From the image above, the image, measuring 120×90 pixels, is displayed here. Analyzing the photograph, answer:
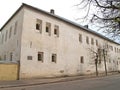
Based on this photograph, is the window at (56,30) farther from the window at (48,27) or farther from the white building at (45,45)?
the window at (48,27)

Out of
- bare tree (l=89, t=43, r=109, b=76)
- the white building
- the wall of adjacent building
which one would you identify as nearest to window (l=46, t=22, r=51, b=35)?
the white building

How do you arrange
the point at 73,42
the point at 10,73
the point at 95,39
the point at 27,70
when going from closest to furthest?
the point at 10,73 < the point at 27,70 < the point at 73,42 < the point at 95,39

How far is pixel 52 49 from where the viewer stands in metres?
24.6

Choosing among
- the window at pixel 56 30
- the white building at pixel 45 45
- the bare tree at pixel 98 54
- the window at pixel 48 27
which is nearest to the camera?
the white building at pixel 45 45

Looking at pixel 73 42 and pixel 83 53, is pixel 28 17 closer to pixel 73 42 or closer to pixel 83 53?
pixel 73 42

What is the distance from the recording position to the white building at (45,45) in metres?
21.0

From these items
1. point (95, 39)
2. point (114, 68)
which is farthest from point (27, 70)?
point (114, 68)

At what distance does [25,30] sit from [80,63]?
13.5 meters

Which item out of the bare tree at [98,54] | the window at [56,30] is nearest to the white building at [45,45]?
the window at [56,30]

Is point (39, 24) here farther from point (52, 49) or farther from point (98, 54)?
point (98, 54)

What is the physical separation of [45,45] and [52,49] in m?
1.52

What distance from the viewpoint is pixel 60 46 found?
26.2 metres

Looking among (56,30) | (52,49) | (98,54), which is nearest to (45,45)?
(52,49)

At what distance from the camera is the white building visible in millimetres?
21006
